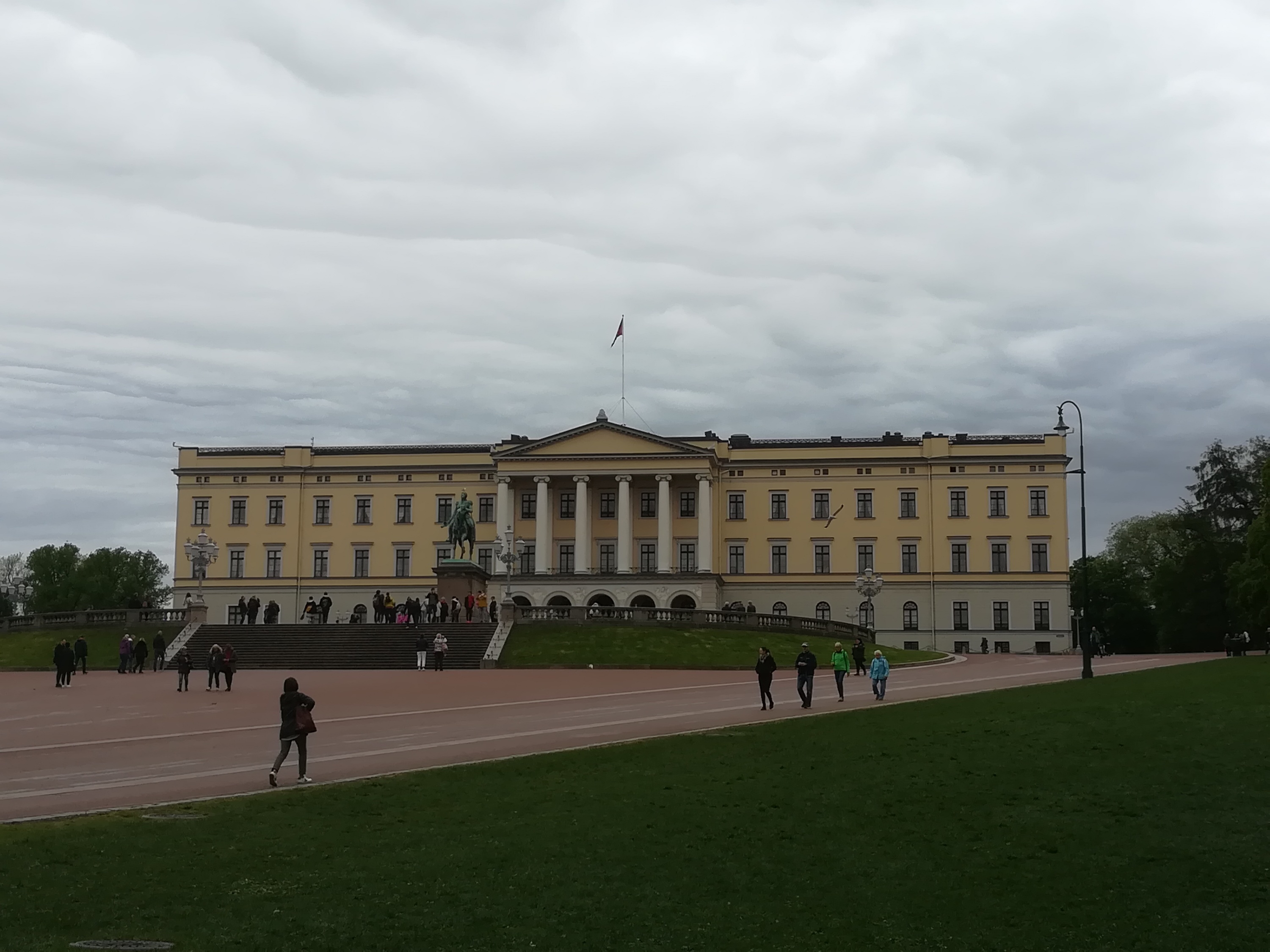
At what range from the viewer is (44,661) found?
6116cm

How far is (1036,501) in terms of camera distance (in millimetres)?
95812

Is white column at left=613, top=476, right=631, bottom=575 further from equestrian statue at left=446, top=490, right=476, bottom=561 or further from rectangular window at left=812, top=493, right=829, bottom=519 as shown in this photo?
equestrian statue at left=446, top=490, right=476, bottom=561

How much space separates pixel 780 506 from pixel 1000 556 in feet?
50.6

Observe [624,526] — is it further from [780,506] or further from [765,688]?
[765,688]

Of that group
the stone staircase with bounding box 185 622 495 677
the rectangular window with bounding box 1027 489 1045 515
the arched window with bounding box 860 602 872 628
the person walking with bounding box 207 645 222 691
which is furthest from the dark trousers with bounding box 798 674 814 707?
the rectangular window with bounding box 1027 489 1045 515

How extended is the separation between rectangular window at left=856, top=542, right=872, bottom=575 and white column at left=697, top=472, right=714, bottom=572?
10.4m

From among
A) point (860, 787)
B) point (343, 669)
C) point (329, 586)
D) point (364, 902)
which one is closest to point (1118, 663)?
point (343, 669)

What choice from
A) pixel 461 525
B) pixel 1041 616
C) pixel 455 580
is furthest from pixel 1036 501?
pixel 455 580

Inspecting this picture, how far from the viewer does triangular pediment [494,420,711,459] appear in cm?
9531

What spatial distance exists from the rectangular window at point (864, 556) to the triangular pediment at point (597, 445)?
1260 cm

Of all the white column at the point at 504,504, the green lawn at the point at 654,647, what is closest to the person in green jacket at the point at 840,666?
the green lawn at the point at 654,647

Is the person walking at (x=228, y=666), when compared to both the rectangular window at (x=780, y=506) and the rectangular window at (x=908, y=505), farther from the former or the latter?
the rectangular window at (x=908, y=505)

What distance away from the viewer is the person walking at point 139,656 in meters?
55.2

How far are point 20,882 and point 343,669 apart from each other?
145ft
